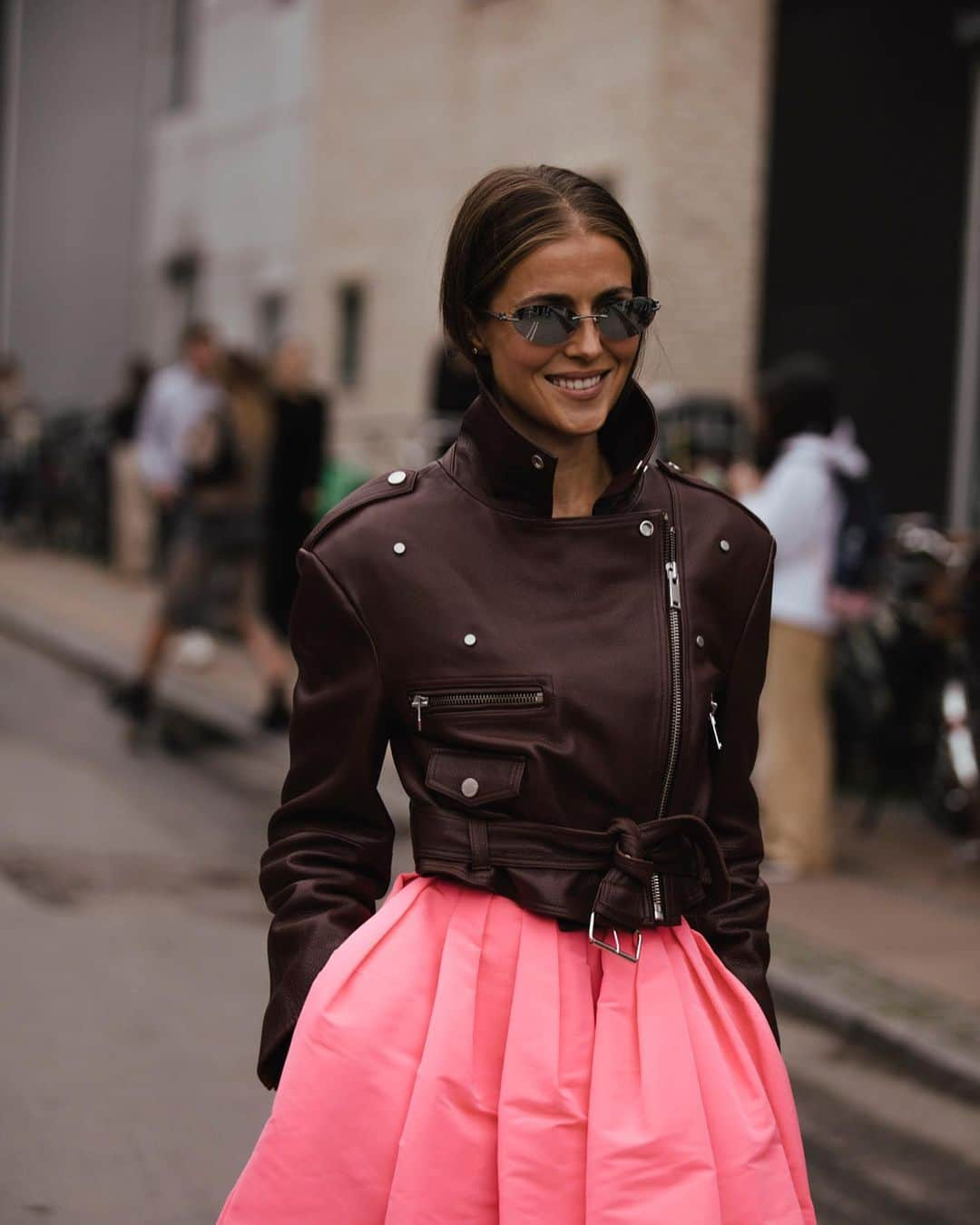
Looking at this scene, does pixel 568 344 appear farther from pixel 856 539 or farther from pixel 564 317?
pixel 856 539

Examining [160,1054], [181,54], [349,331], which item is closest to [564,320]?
[160,1054]

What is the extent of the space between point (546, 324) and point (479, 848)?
1.93 feet

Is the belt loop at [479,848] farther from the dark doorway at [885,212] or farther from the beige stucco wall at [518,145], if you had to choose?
the dark doorway at [885,212]

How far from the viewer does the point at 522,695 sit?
2221mm

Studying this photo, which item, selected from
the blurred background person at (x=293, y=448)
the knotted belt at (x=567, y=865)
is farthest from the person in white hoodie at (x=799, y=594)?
the knotted belt at (x=567, y=865)

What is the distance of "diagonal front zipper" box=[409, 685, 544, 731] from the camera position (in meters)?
2.22

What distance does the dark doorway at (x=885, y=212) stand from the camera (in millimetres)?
13000

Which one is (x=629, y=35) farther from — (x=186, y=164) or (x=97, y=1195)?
(x=97, y=1195)

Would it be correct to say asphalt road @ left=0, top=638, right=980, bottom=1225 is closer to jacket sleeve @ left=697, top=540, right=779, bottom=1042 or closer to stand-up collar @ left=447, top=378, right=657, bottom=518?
jacket sleeve @ left=697, top=540, right=779, bottom=1042

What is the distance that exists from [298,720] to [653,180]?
12.6 metres

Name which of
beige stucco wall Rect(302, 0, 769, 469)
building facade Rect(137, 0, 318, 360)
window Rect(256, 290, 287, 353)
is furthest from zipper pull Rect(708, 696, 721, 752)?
window Rect(256, 290, 287, 353)

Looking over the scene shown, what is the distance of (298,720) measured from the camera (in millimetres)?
2355

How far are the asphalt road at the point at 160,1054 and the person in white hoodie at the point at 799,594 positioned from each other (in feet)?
5.17

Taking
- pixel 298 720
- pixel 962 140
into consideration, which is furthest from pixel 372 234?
pixel 298 720
